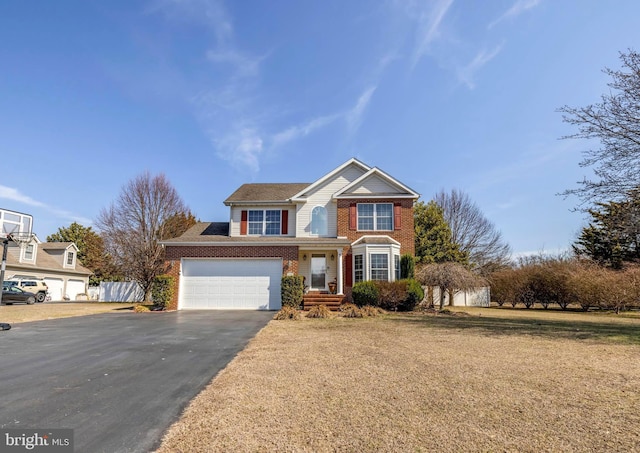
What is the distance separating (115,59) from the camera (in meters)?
13.3

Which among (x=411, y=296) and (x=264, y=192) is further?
(x=264, y=192)

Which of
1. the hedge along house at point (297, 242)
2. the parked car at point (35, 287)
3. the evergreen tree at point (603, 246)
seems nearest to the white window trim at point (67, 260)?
the parked car at point (35, 287)

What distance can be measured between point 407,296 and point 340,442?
13.9 m

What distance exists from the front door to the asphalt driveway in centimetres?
943

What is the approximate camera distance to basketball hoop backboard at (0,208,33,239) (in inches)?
607

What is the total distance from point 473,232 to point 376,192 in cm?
1673

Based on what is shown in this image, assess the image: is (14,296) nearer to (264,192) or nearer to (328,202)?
(264,192)

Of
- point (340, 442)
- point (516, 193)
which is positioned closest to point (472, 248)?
point (516, 193)

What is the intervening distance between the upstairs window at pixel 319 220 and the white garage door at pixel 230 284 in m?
3.45

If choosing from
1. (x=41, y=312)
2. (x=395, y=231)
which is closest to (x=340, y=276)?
(x=395, y=231)

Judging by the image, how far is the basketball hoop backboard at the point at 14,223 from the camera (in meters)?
15.4

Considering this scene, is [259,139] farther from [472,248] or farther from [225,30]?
[472,248]

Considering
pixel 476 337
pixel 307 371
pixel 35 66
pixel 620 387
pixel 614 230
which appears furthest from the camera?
pixel 35 66

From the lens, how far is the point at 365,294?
1669cm
